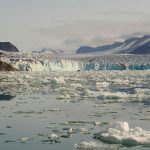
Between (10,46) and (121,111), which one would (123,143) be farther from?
(10,46)

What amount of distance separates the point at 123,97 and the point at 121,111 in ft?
17.0

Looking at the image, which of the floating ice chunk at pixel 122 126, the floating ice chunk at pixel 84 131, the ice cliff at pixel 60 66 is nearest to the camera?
the floating ice chunk at pixel 122 126

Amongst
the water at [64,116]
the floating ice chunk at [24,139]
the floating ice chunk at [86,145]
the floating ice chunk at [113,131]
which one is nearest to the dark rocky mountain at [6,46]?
the water at [64,116]

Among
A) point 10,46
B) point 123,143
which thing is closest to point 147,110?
point 123,143

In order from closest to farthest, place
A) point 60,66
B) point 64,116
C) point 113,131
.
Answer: point 113,131, point 64,116, point 60,66

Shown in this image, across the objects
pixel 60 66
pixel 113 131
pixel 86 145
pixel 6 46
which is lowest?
pixel 86 145

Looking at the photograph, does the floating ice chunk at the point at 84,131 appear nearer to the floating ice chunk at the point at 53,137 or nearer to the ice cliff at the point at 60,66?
the floating ice chunk at the point at 53,137

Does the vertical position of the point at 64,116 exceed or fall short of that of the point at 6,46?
it falls short

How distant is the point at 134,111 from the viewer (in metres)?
16.9

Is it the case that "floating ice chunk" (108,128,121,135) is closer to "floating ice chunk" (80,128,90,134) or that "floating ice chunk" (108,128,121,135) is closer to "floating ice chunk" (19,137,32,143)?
"floating ice chunk" (80,128,90,134)

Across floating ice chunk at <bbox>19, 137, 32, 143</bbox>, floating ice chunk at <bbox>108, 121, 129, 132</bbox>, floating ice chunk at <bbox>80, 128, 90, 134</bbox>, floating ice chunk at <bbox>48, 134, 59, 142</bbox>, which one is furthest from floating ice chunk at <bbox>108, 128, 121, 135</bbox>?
floating ice chunk at <bbox>19, 137, 32, 143</bbox>

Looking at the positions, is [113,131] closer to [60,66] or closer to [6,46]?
[60,66]

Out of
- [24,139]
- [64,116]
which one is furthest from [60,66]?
[24,139]

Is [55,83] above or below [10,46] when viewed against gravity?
below
